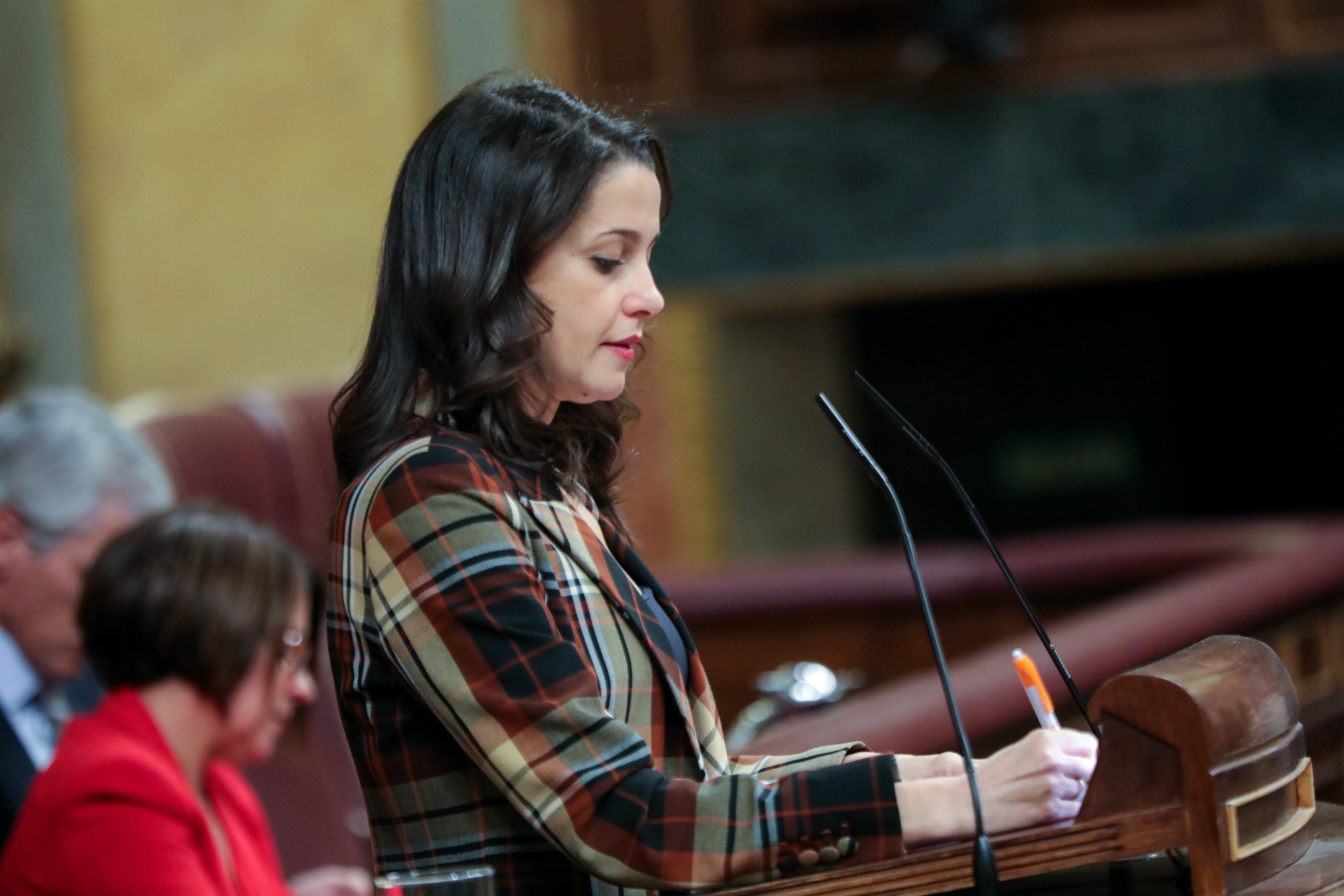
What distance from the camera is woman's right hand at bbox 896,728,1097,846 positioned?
3.48 feet

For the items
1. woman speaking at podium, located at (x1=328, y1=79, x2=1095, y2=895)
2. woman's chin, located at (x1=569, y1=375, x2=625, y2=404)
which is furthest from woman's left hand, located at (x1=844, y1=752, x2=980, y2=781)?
woman's chin, located at (x1=569, y1=375, x2=625, y2=404)

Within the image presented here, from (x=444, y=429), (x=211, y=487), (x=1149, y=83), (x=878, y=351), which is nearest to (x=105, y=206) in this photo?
(x=211, y=487)

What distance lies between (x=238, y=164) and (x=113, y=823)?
401 centimetres

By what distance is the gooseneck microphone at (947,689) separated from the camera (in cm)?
101

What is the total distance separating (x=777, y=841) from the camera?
3.54 feet

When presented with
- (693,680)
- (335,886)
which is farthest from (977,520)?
(335,886)

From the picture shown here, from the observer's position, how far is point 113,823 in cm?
180

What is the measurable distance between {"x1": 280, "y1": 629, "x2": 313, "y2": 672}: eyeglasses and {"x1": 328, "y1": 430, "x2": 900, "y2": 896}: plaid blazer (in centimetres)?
85

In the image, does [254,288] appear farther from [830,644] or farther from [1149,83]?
[1149,83]

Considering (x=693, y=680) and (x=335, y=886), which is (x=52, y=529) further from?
(x=693, y=680)

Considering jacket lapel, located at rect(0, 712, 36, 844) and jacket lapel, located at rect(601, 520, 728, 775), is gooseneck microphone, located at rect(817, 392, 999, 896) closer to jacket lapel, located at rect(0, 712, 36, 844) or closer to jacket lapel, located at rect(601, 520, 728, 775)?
jacket lapel, located at rect(601, 520, 728, 775)

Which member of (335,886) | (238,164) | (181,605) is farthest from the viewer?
(238,164)

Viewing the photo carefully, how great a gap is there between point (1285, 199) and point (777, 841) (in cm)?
471

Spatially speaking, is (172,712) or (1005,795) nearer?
(1005,795)
